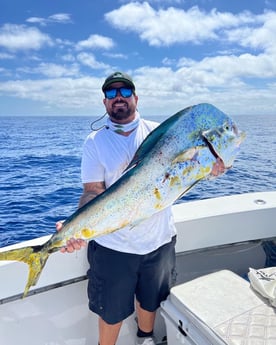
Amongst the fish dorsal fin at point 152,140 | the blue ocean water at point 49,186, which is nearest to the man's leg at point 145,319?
the fish dorsal fin at point 152,140

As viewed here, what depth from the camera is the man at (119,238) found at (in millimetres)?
1732

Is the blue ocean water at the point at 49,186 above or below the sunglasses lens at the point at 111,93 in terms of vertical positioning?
below

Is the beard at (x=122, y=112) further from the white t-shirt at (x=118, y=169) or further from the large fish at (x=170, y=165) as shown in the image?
the large fish at (x=170, y=165)

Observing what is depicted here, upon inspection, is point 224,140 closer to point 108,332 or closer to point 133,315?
point 108,332

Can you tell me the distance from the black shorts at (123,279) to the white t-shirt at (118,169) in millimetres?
52

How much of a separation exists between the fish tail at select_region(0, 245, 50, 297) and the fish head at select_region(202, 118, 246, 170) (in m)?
0.73

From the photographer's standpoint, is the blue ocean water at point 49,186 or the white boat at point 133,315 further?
the blue ocean water at point 49,186

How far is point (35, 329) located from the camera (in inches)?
83.2

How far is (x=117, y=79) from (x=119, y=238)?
0.77 m

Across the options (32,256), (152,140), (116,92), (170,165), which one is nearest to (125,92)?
(116,92)

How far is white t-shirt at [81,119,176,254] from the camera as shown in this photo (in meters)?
1.73

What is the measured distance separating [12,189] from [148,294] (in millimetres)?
7205

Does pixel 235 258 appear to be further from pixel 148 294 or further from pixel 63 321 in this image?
pixel 63 321

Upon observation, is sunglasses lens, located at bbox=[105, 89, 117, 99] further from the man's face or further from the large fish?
the large fish
